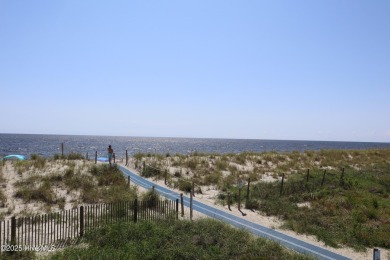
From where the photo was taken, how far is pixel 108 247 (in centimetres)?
1143

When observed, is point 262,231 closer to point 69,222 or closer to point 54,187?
point 69,222

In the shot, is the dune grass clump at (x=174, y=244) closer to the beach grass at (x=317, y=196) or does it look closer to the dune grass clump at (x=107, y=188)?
the beach grass at (x=317, y=196)

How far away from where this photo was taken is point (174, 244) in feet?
38.9

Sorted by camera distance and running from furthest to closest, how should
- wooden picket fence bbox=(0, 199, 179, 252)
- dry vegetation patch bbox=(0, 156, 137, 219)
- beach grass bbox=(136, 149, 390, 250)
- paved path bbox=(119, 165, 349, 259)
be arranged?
dry vegetation patch bbox=(0, 156, 137, 219), beach grass bbox=(136, 149, 390, 250), paved path bbox=(119, 165, 349, 259), wooden picket fence bbox=(0, 199, 179, 252)

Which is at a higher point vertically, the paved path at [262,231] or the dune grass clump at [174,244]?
the dune grass clump at [174,244]

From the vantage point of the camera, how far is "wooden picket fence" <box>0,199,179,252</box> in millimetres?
11781

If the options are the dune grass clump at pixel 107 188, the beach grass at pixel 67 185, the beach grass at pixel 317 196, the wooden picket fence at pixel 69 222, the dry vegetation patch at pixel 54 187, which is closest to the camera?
the wooden picket fence at pixel 69 222

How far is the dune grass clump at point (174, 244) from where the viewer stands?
427 inches

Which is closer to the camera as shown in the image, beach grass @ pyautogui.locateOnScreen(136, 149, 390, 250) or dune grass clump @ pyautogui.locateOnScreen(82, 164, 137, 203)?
beach grass @ pyautogui.locateOnScreen(136, 149, 390, 250)

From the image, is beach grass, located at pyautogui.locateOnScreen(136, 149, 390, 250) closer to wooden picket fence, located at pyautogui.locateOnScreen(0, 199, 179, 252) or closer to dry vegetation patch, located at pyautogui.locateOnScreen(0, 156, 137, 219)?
dry vegetation patch, located at pyautogui.locateOnScreen(0, 156, 137, 219)

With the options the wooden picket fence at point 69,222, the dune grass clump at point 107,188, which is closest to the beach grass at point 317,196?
the dune grass clump at point 107,188

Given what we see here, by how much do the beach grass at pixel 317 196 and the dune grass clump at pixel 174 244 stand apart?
3.95 metres

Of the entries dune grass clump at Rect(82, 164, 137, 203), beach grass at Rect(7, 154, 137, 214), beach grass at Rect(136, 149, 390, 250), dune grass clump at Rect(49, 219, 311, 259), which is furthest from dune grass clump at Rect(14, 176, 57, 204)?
beach grass at Rect(136, 149, 390, 250)

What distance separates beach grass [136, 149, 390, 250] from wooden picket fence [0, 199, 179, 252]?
6.07 metres
